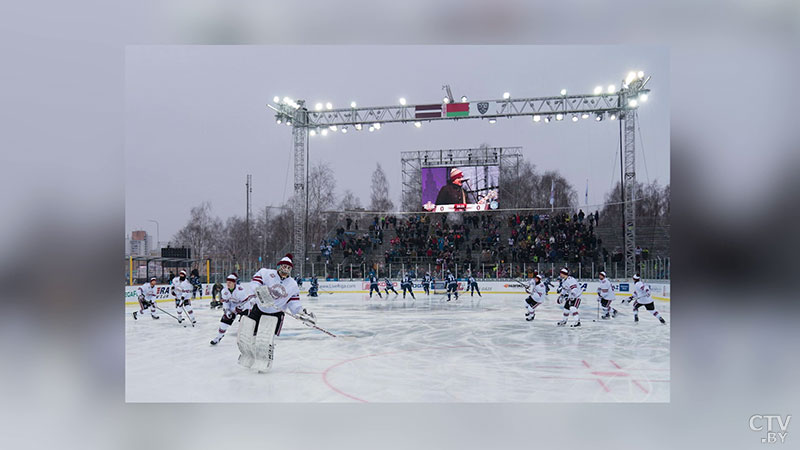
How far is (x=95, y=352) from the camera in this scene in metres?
4.76

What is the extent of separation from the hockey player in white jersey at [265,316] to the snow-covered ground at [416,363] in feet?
0.88

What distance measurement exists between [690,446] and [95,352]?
6.19m

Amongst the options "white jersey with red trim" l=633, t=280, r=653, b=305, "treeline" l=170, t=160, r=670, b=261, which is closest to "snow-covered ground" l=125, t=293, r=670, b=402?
"white jersey with red trim" l=633, t=280, r=653, b=305

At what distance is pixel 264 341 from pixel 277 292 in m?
0.75

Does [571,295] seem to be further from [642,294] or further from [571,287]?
[642,294]

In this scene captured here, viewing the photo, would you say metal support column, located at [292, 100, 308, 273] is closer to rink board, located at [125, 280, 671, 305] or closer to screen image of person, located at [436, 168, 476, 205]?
rink board, located at [125, 280, 671, 305]

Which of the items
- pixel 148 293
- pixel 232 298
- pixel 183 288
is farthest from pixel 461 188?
pixel 232 298

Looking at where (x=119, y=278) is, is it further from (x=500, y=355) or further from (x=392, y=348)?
Result: (x=500, y=355)

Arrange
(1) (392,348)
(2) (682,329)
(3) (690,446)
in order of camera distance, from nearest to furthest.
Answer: (3) (690,446), (2) (682,329), (1) (392,348)

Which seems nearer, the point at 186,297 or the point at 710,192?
the point at 710,192

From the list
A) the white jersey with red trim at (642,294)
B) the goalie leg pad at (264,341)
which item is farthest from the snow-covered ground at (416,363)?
the white jersey with red trim at (642,294)

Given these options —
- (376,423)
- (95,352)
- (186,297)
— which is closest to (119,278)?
(95,352)

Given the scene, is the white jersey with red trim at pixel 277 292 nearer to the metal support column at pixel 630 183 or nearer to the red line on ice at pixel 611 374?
the red line on ice at pixel 611 374

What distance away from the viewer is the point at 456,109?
15.7m
